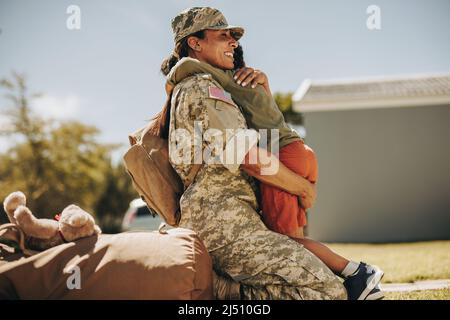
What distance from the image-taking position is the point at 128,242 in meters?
2.22

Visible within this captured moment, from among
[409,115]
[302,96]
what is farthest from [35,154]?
[409,115]

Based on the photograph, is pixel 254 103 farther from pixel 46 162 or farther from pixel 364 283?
pixel 46 162

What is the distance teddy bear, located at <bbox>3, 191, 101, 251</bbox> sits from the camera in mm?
2330

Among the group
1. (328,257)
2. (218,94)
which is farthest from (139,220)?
(218,94)

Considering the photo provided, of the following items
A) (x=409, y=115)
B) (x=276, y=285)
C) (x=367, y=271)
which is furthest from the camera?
(x=409, y=115)

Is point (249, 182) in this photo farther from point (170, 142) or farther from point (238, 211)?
point (170, 142)

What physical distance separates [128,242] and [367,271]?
1.38m

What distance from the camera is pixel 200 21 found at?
2.80 m

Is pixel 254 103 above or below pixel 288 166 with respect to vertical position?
above

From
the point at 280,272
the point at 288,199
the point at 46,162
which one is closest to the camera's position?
the point at 280,272

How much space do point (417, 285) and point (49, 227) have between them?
330 centimetres

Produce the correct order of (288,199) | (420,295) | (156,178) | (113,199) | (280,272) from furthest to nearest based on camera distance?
(113,199)
(420,295)
(156,178)
(288,199)
(280,272)
